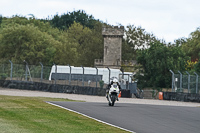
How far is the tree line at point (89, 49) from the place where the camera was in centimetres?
6269

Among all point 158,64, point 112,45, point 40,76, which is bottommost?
point 40,76

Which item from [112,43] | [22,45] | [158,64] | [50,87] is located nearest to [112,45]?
[112,43]

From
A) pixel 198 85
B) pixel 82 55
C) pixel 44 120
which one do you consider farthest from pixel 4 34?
pixel 44 120

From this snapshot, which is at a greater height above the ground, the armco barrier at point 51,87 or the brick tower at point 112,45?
the brick tower at point 112,45

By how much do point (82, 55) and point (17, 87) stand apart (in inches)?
2365

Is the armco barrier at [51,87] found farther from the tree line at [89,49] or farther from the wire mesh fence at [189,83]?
the tree line at [89,49]

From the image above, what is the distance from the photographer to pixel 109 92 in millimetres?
24609

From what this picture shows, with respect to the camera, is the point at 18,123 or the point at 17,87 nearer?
the point at 18,123

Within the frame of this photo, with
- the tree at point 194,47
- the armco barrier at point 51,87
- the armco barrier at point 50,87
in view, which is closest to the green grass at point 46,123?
the armco barrier at point 50,87

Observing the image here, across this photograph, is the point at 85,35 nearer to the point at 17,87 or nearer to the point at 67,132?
the point at 17,87

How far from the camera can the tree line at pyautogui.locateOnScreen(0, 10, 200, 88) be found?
6269cm

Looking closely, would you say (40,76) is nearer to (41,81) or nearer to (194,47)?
(41,81)

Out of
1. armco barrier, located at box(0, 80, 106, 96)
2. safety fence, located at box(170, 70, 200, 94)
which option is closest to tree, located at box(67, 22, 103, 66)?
armco barrier, located at box(0, 80, 106, 96)

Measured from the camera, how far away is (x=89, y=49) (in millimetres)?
108000
